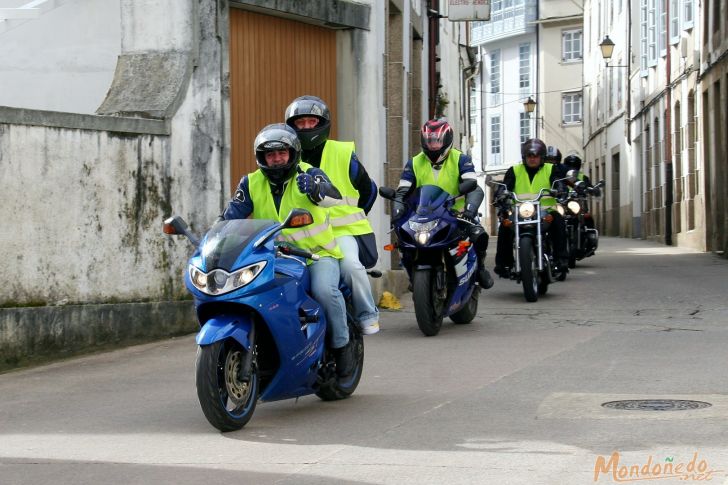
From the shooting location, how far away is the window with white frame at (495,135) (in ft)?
216

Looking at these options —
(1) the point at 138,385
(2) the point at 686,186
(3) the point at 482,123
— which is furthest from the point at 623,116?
(1) the point at 138,385

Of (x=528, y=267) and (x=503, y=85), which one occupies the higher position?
(x=503, y=85)

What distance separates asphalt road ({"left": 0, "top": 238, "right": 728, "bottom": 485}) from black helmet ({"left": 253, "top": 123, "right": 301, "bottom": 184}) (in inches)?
54.5

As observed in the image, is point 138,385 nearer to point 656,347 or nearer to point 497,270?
point 656,347

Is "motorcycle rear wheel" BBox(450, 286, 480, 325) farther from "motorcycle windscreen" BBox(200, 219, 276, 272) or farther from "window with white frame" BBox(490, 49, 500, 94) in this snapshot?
"window with white frame" BBox(490, 49, 500, 94)

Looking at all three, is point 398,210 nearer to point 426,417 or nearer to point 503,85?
point 426,417

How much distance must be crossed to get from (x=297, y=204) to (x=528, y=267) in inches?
288

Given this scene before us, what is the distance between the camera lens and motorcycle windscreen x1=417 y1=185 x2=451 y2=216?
1200 centimetres

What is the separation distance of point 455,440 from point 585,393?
1.72 m

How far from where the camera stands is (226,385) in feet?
22.8

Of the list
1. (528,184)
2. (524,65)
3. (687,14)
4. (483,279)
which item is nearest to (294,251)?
(483,279)

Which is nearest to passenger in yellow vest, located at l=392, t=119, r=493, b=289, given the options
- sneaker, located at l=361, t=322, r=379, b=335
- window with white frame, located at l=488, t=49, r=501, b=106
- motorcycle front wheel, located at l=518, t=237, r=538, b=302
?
motorcycle front wheel, located at l=518, t=237, r=538, b=302

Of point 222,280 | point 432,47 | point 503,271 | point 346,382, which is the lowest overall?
point 346,382

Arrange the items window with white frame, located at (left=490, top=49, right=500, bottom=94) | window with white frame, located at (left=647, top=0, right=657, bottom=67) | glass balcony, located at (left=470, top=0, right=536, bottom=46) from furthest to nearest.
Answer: window with white frame, located at (left=490, top=49, right=500, bottom=94), glass balcony, located at (left=470, top=0, right=536, bottom=46), window with white frame, located at (left=647, top=0, right=657, bottom=67)
